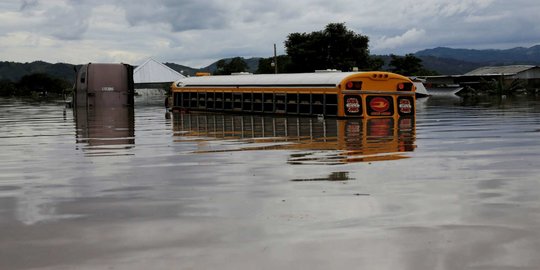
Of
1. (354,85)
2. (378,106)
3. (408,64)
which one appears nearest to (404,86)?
(378,106)

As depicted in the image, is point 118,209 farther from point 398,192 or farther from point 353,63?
point 353,63

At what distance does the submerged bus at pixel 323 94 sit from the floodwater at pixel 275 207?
43.1ft

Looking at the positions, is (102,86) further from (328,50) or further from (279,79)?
(328,50)

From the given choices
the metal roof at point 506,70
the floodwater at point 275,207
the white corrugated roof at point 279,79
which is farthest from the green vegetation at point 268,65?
the floodwater at point 275,207

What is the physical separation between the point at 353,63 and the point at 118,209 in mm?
94489

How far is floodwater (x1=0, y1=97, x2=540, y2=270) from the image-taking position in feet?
21.3

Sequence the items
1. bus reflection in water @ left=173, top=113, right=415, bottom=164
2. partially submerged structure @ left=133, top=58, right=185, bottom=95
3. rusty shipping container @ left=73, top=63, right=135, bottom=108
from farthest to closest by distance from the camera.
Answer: partially submerged structure @ left=133, top=58, right=185, bottom=95
rusty shipping container @ left=73, top=63, right=135, bottom=108
bus reflection in water @ left=173, top=113, right=415, bottom=164

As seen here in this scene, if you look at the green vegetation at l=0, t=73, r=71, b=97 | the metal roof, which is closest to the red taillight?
the metal roof

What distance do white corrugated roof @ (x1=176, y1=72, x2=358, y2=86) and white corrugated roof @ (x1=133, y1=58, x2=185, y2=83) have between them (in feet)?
310

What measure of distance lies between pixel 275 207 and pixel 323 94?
23.5 meters

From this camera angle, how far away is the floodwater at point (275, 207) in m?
6.50

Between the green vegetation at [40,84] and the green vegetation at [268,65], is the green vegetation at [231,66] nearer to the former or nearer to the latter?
the green vegetation at [268,65]

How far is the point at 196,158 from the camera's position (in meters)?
15.7

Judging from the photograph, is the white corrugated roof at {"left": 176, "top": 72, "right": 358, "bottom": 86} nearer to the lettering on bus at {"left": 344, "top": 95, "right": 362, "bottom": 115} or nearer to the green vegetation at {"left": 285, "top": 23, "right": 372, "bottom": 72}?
the lettering on bus at {"left": 344, "top": 95, "right": 362, "bottom": 115}
